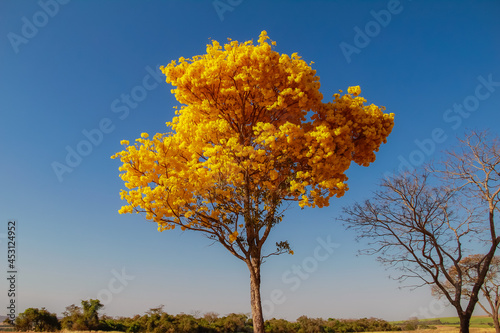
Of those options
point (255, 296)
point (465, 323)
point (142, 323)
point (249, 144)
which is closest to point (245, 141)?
point (249, 144)

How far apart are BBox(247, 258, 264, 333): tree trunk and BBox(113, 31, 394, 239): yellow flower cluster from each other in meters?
1.25

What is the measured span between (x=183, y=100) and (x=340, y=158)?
585 cm

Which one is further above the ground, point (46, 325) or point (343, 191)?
point (343, 191)

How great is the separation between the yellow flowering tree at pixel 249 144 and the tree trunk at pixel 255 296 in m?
0.03

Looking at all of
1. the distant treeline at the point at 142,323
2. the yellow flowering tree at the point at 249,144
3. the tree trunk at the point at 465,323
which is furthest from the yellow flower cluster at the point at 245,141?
the distant treeline at the point at 142,323

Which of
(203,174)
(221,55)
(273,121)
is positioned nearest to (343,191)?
(273,121)

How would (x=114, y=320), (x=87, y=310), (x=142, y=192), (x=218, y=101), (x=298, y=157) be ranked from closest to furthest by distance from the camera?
(x=142, y=192) → (x=298, y=157) → (x=218, y=101) → (x=87, y=310) → (x=114, y=320)

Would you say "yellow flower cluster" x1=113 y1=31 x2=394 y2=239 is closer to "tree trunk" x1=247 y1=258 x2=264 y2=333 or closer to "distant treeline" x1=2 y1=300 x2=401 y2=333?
"tree trunk" x1=247 y1=258 x2=264 y2=333

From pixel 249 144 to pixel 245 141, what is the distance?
Answer: 27cm

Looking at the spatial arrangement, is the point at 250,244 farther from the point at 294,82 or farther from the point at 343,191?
the point at 294,82

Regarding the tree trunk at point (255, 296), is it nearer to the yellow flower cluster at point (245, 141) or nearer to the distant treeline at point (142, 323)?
the yellow flower cluster at point (245, 141)

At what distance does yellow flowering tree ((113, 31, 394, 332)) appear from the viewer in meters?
10.0

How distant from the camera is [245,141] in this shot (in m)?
11.4

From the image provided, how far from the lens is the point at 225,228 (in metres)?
11.1
